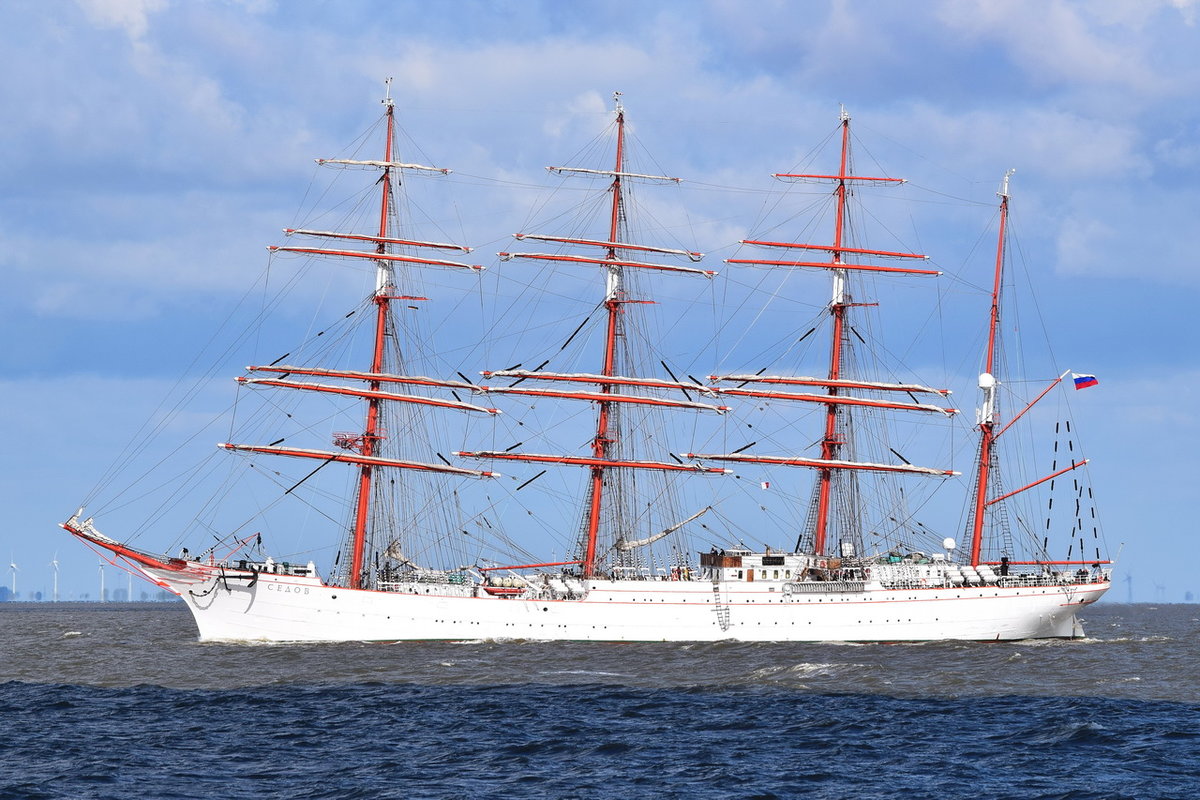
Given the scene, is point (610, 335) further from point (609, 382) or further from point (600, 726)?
point (600, 726)

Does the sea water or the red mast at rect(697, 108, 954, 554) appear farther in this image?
the red mast at rect(697, 108, 954, 554)

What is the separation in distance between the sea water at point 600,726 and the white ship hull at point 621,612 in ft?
19.6

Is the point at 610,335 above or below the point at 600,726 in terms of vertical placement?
above

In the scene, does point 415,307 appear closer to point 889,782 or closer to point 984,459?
point 984,459

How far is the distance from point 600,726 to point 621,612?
3606cm

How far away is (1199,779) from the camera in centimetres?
A: 3766

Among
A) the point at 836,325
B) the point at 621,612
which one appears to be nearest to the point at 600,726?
the point at 621,612

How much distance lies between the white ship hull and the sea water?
5984 millimetres

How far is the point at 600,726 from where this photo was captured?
4662cm

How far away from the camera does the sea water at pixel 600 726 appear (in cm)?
3731

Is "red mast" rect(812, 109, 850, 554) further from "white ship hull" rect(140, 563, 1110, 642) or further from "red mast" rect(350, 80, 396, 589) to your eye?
"red mast" rect(350, 80, 396, 589)

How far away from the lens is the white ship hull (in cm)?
7981

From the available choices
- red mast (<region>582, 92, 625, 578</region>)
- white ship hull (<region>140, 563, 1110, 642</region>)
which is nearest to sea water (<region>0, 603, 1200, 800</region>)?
white ship hull (<region>140, 563, 1110, 642</region>)

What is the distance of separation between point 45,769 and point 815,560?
57348 millimetres
